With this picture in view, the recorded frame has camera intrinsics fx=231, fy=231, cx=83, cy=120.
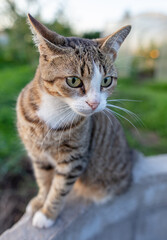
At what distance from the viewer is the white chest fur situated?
1.05 metres

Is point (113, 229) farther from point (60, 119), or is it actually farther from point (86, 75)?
point (86, 75)

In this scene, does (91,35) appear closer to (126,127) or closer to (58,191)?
(126,127)

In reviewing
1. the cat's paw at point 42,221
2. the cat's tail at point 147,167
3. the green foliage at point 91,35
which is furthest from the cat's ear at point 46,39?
the green foliage at point 91,35

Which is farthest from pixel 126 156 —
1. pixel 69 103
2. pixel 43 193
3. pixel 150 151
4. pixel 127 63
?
pixel 127 63

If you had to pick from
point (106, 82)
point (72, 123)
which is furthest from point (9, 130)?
point (106, 82)

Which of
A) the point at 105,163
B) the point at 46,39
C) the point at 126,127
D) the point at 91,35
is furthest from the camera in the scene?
the point at 91,35

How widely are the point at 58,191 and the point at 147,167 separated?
2.38ft

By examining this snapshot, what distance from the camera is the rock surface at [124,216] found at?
1210mm

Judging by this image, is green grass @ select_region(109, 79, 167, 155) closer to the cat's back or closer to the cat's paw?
the cat's back

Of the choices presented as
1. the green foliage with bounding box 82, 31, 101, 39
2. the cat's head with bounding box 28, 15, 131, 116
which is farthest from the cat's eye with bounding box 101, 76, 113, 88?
the green foliage with bounding box 82, 31, 101, 39

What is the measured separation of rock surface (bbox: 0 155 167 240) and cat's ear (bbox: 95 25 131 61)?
0.88 metres

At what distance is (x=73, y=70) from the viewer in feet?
3.05

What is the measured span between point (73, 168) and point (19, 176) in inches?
35.0

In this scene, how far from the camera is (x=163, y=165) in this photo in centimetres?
165
